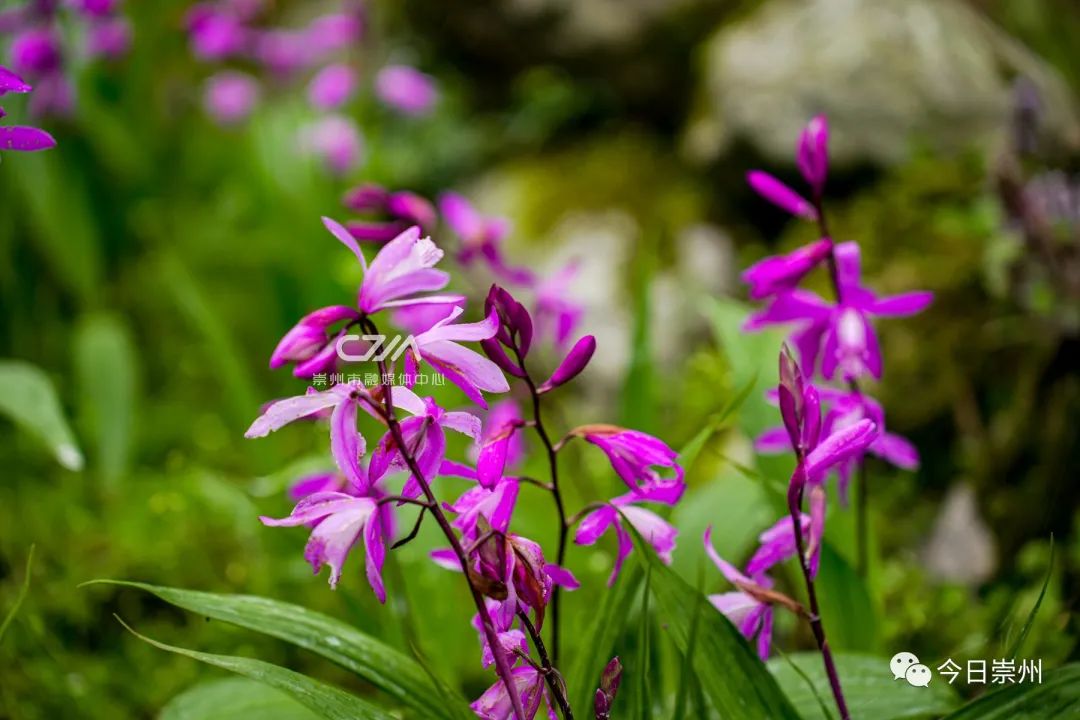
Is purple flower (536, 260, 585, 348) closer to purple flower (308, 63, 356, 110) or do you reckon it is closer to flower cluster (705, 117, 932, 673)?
flower cluster (705, 117, 932, 673)

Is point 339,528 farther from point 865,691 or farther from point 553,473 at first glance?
A: point 865,691

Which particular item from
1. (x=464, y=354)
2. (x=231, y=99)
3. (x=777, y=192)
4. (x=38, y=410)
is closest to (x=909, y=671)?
(x=777, y=192)

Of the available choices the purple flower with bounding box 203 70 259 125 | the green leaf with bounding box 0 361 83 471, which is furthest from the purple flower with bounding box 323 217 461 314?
the purple flower with bounding box 203 70 259 125

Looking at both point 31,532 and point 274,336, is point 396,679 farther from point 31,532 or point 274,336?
point 274,336

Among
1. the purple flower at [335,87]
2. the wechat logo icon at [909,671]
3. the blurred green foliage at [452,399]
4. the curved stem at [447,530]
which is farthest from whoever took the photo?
the purple flower at [335,87]

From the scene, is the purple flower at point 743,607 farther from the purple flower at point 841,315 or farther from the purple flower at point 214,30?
the purple flower at point 214,30

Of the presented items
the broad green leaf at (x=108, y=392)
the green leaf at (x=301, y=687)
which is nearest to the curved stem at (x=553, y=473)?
the green leaf at (x=301, y=687)
